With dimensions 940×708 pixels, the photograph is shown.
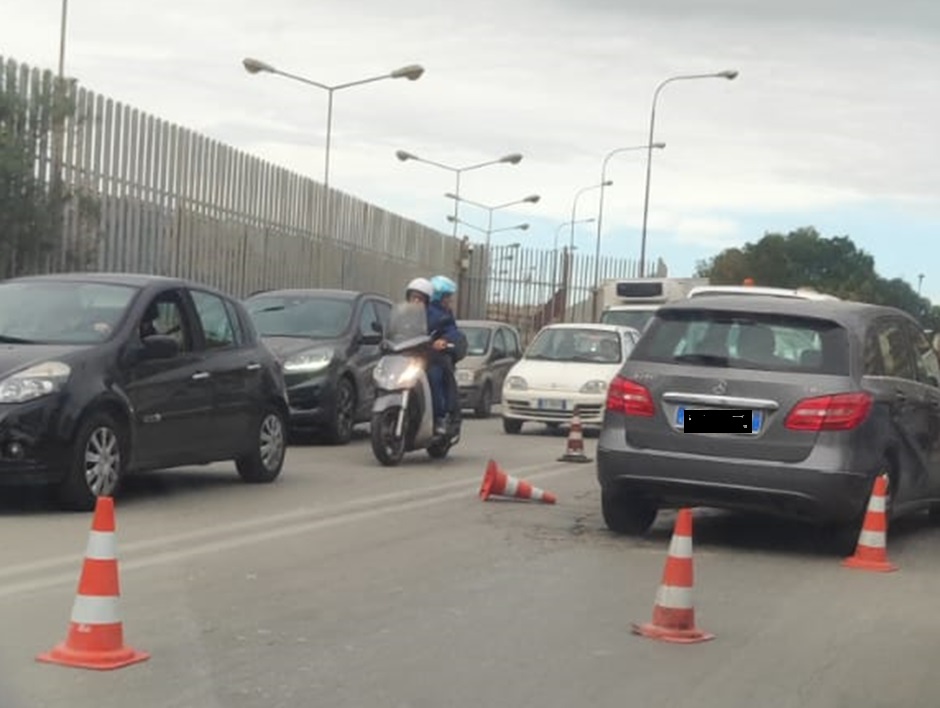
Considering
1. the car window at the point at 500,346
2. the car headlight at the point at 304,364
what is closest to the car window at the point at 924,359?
the car headlight at the point at 304,364

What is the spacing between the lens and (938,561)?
10.1 metres

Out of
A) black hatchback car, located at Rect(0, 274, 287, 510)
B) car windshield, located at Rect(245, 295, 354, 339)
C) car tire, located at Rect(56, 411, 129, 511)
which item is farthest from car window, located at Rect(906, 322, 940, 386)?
car windshield, located at Rect(245, 295, 354, 339)

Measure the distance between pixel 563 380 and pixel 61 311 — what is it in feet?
34.0

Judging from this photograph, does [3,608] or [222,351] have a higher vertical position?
[222,351]

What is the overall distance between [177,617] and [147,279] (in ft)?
15.9

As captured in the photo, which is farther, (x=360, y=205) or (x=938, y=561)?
(x=360, y=205)

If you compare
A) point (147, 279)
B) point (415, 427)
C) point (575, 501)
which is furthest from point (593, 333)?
point (147, 279)

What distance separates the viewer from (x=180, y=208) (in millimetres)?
29297

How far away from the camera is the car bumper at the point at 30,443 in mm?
9695

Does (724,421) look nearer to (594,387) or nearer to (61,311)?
(61,311)

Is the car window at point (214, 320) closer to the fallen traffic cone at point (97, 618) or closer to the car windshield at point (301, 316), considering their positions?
the car windshield at point (301, 316)

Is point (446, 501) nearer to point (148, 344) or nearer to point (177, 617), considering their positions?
point (148, 344)

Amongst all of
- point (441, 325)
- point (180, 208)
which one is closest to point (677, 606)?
point (441, 325)

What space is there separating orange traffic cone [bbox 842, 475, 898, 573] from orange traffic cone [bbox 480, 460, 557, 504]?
3.19 m
